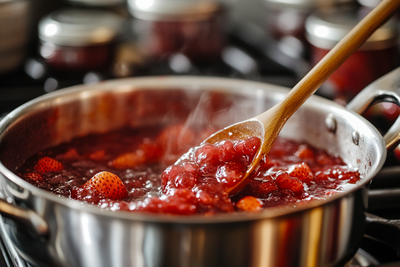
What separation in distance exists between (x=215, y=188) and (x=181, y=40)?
1324 millimetres

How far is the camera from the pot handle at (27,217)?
0.74m

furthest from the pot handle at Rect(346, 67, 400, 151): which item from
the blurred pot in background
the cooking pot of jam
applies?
the blurred pot in background

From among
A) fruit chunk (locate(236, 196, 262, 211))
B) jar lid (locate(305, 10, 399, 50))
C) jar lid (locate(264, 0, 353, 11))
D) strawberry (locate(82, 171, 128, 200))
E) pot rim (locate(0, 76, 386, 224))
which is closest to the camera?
pot rim (locate(0, 76, 386, 224))

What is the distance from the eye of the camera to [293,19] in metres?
2.24

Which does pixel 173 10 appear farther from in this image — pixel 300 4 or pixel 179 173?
pixel 179 173

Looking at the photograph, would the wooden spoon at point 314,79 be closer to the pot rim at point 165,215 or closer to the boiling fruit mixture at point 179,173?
the boiling fruit mixture at point 179,173

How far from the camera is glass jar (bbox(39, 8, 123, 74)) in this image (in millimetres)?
1903

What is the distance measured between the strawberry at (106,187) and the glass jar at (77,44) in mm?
1078

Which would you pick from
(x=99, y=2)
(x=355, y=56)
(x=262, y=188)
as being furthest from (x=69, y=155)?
(x=99, y=2)

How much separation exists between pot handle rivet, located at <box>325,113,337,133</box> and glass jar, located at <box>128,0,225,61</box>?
1.01m

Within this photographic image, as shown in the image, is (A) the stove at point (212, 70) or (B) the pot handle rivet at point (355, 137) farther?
(A) the stove at point (212, 70)

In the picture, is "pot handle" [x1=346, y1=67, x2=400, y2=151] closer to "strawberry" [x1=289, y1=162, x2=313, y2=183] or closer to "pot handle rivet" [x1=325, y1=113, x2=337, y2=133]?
"pot handle rivet" [x1=325, y1=113, x2=337, y2=133]

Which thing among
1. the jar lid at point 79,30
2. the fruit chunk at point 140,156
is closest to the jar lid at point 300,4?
the jar lid at point 79,30

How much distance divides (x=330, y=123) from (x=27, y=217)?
0.86m
